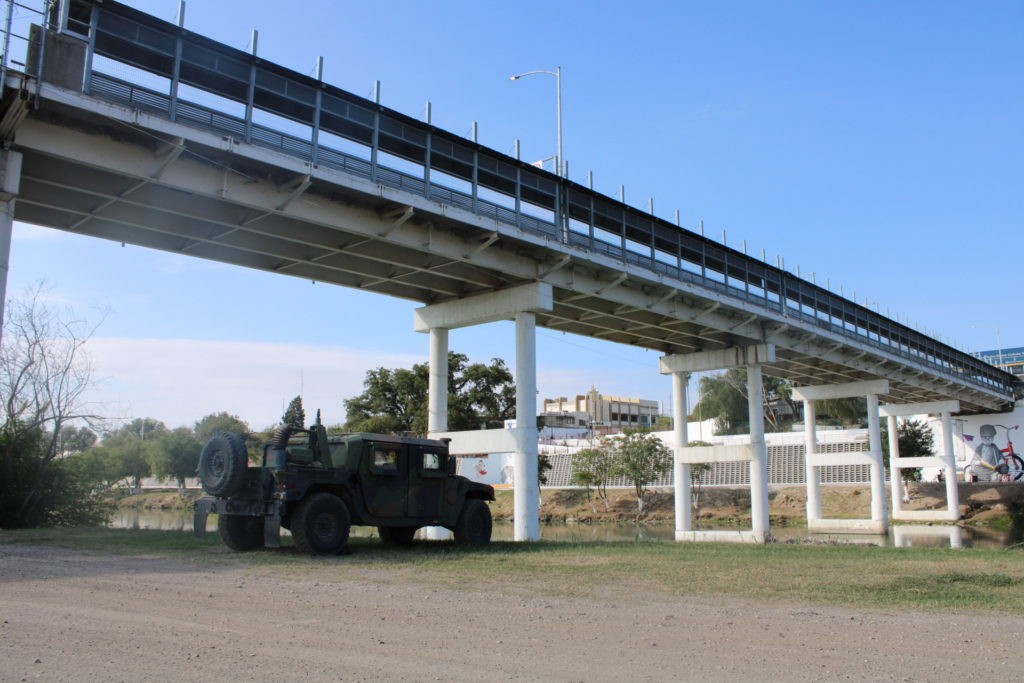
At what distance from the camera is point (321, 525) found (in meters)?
15.2

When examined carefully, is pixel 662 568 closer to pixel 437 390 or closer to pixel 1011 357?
pixel 437 390

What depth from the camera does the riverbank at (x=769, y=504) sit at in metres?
56.1

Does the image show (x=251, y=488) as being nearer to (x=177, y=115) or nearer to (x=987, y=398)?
(x=177, y=115)

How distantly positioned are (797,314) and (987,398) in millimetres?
34407

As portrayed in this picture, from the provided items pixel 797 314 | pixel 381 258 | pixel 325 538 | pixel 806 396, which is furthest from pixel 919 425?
pixel 325 538

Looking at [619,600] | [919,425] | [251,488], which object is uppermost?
[919,425]

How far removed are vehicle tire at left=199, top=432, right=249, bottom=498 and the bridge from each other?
4.91 meters

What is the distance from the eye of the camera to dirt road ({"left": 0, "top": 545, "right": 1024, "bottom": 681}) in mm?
6473

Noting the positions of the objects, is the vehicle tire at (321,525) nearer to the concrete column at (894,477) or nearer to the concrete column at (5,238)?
the concrete column at (5,238)

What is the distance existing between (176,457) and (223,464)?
2898 inches

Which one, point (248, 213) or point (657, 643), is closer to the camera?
point (657, 643)

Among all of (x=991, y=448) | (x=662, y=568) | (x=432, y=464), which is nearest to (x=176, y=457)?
(x=432, y=464)

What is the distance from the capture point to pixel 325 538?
15.2 m

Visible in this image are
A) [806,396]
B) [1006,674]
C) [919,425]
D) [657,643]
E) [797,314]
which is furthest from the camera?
[919,425]
